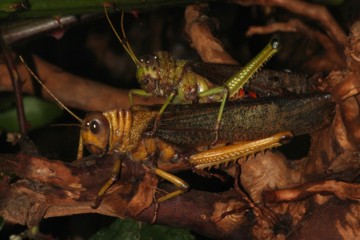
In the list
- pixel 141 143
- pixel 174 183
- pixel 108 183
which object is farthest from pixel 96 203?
pixel 141 143

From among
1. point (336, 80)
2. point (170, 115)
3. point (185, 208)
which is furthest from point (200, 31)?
point (185, 208)

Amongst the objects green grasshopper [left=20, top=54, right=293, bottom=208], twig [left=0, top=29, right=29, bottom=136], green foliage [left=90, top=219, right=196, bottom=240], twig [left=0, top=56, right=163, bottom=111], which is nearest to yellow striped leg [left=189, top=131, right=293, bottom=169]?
green grasshopper [left=20, top=54, right=293, bottom=208]

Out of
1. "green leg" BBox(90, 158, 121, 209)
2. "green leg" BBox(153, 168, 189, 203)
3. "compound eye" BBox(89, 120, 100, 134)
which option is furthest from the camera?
"compound eye" BBox(89, 120, 100, 134)

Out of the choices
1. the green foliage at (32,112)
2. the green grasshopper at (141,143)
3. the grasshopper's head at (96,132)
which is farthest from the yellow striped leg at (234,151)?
the green foliage at (32,112)

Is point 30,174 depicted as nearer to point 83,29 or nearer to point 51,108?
point 51,108

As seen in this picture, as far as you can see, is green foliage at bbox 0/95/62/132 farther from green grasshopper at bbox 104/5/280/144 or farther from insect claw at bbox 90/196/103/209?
insect claw at bbox 90/196/103/209

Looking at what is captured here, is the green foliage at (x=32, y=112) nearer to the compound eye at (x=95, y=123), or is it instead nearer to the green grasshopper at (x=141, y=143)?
the green grasshopper at (x=141, y=143)
